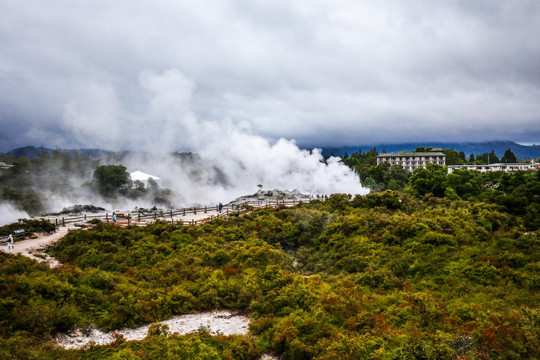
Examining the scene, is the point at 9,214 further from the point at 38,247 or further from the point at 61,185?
the point at 38,247

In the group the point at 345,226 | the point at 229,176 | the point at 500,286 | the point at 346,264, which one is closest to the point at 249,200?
the point at 229,176

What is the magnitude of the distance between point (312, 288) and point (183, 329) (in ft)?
18.2

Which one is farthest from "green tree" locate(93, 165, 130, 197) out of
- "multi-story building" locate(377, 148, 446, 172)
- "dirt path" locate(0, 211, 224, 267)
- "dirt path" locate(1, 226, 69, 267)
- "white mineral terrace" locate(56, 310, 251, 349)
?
"multi-story building" locate(377, 148, 446, 172)

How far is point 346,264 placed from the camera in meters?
19.2

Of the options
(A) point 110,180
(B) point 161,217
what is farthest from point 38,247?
(A) point 110,180

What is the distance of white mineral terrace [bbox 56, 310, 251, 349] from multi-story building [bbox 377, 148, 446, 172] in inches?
3830

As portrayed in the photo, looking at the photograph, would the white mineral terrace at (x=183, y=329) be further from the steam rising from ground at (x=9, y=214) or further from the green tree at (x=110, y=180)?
the green tree at (x=110, y=180)

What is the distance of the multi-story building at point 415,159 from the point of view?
10512 centimetres

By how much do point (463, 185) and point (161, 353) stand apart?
5112cm

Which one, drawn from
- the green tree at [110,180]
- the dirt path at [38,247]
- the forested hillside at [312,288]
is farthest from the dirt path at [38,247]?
the green tree at [110,180]

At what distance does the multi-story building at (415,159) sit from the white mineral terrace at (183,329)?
97273mm

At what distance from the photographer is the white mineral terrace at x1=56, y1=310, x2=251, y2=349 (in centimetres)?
1266

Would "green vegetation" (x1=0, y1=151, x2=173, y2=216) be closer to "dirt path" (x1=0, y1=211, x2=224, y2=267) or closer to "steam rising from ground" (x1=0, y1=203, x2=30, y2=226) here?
"steam rising from ground" (x1=0, y1=203, x2=30, y2=226)

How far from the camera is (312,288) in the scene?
14797 millimetres
